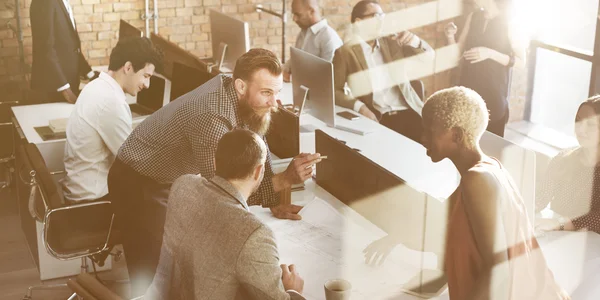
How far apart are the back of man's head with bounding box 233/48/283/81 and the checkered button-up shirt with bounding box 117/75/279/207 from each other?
79 millimetres

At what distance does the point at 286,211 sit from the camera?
320 centimetres

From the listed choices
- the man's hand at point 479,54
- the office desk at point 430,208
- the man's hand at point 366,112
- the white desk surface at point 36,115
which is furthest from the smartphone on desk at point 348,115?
the white desk surface at point 36,115

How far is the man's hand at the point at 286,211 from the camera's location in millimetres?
3160

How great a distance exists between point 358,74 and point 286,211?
74.8 inches

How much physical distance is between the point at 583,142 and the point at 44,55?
374 cm

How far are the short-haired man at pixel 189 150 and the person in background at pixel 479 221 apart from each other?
0.83m

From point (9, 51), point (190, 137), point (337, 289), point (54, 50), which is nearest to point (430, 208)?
point (337, 289)

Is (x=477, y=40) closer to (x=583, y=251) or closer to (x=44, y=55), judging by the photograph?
(x=583, y=251)

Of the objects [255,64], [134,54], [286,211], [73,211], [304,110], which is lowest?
[73,211]

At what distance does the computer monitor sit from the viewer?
5215 mm

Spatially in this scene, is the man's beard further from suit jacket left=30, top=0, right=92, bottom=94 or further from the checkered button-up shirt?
suit jacket left=30, top=0, right=92, bottom=94

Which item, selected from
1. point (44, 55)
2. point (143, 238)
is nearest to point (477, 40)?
point (143, 238)

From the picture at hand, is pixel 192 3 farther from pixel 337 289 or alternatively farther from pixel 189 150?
pixel 337 289

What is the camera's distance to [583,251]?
2887 millimetres
